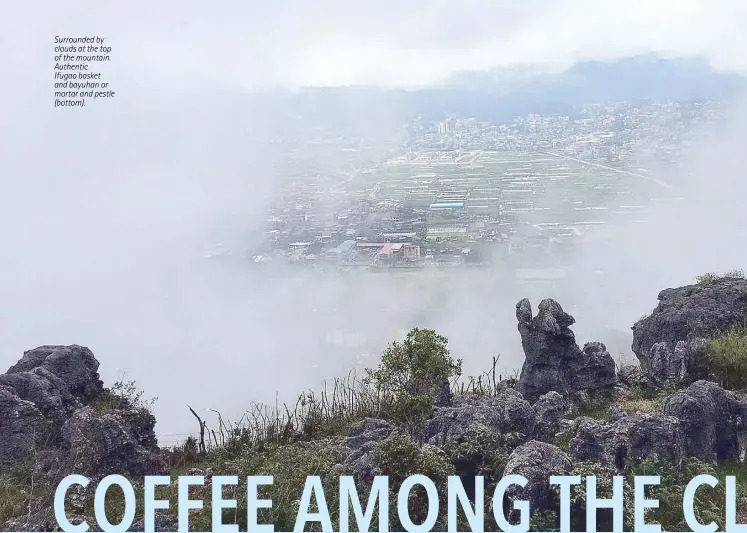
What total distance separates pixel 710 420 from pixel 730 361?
2205 millimetres

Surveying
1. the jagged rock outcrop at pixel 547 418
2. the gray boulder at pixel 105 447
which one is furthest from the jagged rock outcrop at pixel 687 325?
the gray boulder at pixel 105 447

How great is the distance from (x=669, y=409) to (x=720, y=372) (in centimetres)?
237

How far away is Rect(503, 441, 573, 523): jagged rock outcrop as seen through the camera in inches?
208

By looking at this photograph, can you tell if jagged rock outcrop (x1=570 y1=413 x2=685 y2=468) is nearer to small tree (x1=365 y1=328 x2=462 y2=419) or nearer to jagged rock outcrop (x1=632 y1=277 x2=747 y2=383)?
small tree (x1=365 y1=328 x2=462 y2=419)

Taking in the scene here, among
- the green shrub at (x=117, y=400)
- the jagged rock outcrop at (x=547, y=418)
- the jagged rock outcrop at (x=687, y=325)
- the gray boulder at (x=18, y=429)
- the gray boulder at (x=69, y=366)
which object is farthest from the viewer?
the jagged rock outcrop at (x=687, y=325)

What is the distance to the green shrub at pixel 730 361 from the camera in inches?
331

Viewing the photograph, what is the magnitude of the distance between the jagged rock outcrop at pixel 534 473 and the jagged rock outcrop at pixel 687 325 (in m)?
4.07

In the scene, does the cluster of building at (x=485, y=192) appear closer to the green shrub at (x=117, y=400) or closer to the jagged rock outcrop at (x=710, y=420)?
the green shrub at (x=117, y=400)

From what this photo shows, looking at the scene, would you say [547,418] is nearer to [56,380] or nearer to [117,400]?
[117,400]

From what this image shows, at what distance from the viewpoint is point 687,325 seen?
377 inches

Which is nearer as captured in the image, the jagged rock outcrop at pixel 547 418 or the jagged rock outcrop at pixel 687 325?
the jagged rock outcrop at pixel 547 418

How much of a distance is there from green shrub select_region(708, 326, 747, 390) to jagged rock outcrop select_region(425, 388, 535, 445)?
10.3ft

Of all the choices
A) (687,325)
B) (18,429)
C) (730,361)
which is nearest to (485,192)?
(687,325)

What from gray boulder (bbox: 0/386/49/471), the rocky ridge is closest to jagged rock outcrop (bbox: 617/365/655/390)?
the rocky ridge
